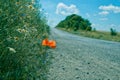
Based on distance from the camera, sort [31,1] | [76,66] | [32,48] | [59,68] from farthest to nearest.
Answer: [76,66], [59,68], [31,1], [32,48]

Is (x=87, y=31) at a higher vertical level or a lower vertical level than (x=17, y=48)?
lower

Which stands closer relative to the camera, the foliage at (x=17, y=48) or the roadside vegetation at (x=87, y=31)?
the foliage at (x=17, y=48)

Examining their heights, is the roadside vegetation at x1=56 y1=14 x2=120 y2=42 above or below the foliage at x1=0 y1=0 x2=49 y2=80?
below

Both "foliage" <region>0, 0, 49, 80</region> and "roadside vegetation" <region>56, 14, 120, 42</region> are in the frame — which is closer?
"foliage" <region>0, 0, 49, 80</region>

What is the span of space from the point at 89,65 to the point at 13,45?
5436 mm

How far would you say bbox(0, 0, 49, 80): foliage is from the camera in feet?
11.1

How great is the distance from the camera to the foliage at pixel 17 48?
3.39 meters

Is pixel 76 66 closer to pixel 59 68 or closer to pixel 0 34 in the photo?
pixel 59 68

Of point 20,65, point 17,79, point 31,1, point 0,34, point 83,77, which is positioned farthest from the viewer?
point 83,77

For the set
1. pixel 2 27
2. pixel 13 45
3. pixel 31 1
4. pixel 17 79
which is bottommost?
pixel 17 79

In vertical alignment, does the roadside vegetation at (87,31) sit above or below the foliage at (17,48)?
below

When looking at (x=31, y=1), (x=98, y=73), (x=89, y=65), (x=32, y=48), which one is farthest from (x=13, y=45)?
(x=89, y=65)

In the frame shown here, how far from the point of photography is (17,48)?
12.4ft

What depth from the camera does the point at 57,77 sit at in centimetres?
637
